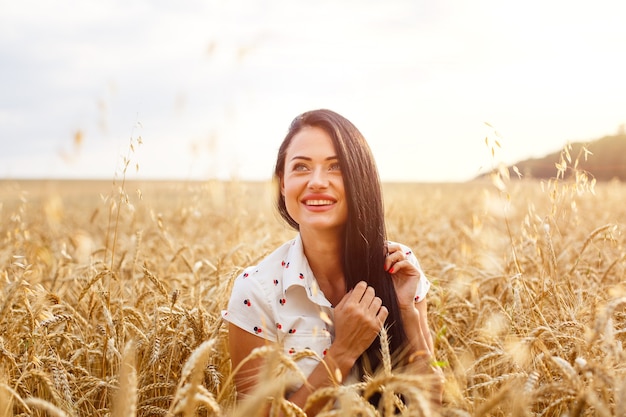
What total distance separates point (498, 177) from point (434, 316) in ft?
3.28

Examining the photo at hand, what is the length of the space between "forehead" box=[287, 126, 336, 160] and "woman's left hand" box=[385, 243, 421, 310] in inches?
19.8

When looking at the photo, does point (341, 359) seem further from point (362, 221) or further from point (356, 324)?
point (362, 221)

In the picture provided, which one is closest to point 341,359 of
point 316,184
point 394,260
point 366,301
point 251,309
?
point 366,301

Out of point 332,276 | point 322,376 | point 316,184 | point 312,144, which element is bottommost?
point 322,376

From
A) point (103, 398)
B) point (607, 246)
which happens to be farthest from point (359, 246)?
point (607, 246)

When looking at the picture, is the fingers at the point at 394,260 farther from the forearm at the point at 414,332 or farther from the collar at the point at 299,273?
the collar at the point at 299,273

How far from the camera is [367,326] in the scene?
78.3 inches

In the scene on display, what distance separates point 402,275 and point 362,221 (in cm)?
31

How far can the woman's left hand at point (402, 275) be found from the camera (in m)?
2.24

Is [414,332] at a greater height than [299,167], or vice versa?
[299,167]

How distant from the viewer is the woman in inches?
80.2

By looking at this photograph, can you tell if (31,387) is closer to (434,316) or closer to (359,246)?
(359,246)

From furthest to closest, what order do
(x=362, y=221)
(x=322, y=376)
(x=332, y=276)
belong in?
(x=332, y=276) < (x=362, y=221) < (x=322, y=376)

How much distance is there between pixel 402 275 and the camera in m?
2.32
